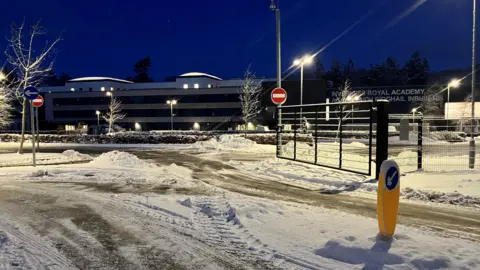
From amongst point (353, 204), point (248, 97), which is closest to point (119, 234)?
point (353, 204)

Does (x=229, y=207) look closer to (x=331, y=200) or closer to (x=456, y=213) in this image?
(x=331, y=200)

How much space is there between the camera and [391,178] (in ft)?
18.0

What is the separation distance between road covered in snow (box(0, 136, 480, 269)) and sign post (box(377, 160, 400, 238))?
0.25m

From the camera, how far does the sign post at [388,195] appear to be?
5457 millimetres

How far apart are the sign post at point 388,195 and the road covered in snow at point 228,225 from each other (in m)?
0.25

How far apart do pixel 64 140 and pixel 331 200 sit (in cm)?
3589

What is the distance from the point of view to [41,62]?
20.6 metres

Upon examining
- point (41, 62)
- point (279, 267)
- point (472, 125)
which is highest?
point (41, 62)

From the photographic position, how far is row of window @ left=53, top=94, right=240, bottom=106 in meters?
68.6

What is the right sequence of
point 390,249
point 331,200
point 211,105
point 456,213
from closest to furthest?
point 390,249 → point 456,213 → point 331,200 → point 211,105

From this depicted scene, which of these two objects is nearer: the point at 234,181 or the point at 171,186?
the point at 171,186

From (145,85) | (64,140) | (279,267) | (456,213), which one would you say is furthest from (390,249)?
(145,85)

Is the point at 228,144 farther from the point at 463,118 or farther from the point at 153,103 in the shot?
the point at 153,103

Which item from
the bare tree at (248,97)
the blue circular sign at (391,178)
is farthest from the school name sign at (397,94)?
the blue circular sign at (391,178)
